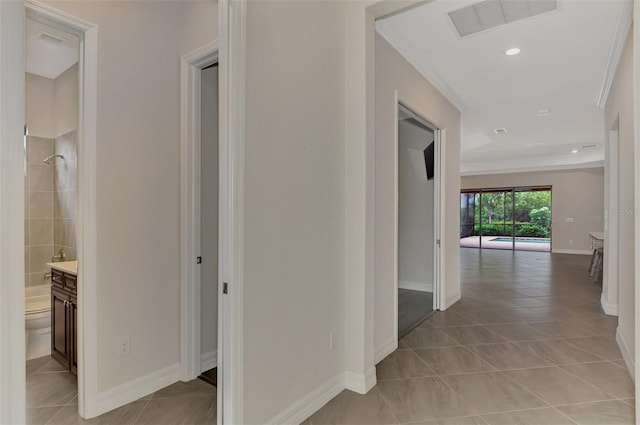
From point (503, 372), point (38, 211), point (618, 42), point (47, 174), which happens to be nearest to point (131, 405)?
point (38, 211)

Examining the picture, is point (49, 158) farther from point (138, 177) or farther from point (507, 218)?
point (507, 218)

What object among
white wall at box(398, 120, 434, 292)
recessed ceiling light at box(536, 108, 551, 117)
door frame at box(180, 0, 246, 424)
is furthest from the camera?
white wall at box(398, 120, 434, 292)

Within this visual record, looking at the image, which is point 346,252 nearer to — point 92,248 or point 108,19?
point 92,248

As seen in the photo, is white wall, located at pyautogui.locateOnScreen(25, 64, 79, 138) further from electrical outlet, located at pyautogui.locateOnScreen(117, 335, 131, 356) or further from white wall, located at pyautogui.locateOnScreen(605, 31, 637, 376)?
white wall, located at pyautogui.locateOnScreen(605, 31, 637, 376)

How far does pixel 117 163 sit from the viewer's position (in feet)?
7.39

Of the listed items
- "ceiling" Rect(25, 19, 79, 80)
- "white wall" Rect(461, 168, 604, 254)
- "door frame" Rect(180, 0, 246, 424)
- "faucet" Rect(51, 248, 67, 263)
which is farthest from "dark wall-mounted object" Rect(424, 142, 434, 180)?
"white wall" Rect(461, 168, 604, 254)

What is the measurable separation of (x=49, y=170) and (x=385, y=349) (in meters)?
3.75

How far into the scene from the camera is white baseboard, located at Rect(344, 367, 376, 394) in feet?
7.70

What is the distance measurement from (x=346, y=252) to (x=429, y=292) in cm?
332

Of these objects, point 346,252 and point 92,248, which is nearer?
point 92,248

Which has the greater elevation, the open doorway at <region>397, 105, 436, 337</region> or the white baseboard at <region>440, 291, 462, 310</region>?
the open doorway at <region>397, 105, 436, 337</region>

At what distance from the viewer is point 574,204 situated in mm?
10344

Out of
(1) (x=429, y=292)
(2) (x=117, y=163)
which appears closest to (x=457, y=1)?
(2) (x=117, y=163)

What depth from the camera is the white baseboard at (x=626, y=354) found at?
2604 millimetres
